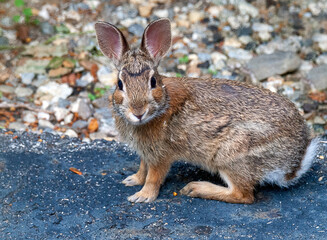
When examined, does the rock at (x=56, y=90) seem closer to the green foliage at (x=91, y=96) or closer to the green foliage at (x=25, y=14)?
the green foliage at (x=91, y=96)

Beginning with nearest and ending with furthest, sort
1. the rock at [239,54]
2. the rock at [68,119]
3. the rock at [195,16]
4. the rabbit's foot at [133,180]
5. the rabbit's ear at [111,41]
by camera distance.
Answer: the rabbit's ear at [111,41] < the rabbit's foot at [133,180] < the rock at [68,119] < the rock at [239,54] < the rock at [195,16]

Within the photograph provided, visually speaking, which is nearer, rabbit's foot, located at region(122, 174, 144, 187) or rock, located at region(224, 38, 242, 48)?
rabbit's foot, located at region(122, 174, 144, 187)

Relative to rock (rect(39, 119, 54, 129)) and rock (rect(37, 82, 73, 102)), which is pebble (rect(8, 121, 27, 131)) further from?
rock (rect(37, 82, 73, 102))

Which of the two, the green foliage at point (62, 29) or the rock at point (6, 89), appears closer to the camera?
the rock at point (6, 89)

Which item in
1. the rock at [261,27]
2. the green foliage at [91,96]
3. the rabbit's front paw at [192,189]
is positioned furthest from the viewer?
the rock at [261,27]

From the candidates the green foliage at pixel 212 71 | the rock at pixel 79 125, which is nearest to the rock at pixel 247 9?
the green foliage at pixel 212 71

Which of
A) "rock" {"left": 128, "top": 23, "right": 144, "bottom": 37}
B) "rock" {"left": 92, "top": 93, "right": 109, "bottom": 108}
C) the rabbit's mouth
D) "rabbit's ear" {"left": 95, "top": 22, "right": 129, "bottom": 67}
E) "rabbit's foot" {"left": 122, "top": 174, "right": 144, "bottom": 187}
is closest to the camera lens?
the rabbit's mouth

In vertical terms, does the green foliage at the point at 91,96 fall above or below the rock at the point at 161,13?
below

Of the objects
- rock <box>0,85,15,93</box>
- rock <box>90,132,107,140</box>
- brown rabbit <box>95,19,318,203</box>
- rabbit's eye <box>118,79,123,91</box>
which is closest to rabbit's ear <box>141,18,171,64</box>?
brown rabbit <box>95,19,318,203</box>
